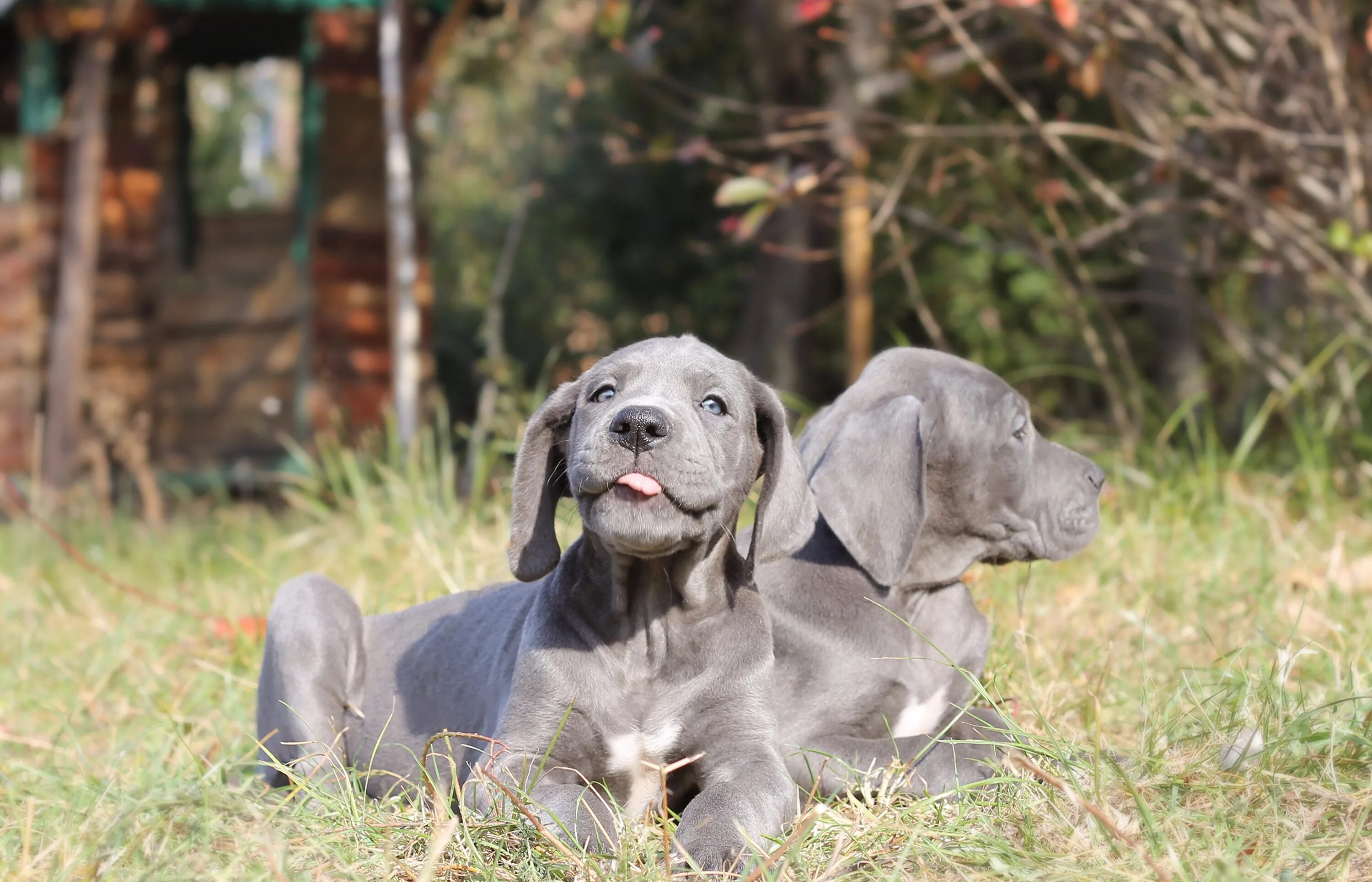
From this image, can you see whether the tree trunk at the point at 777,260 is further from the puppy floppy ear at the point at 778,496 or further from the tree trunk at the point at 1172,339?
the puppy floppy ear at the point at 778,496

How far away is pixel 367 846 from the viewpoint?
9.83ft

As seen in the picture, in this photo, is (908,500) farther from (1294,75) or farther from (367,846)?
(1294,75)

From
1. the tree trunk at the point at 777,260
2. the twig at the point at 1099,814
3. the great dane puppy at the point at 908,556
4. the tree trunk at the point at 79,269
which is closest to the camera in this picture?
the twig at the point at 1099,814

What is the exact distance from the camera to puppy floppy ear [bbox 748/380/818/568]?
3.28m

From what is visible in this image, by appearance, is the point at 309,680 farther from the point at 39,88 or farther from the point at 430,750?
the point at 39,88

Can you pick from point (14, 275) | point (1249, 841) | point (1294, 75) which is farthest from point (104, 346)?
point (1249, 841)

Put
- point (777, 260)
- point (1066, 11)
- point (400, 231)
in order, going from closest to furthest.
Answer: point (1066, 11), point (400, 231), point (777, 260)

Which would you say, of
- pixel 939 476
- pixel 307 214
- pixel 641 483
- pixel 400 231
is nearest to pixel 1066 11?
pixel 939 476

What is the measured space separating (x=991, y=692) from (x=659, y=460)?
1328 millimetres

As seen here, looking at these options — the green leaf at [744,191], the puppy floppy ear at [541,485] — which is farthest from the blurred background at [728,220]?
the puppy floppy ear at [541,485]

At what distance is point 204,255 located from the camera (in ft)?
38.6

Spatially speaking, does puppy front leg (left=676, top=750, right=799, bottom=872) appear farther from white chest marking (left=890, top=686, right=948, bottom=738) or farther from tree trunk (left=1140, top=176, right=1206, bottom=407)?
tree trunk (left=1140, top=176, right=1206, bottom=407)

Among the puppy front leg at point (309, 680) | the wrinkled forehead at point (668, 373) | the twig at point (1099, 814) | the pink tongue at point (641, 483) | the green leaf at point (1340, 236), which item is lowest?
the puppy front leg at point (309, 680)

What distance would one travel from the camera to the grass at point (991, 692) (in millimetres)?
2816
